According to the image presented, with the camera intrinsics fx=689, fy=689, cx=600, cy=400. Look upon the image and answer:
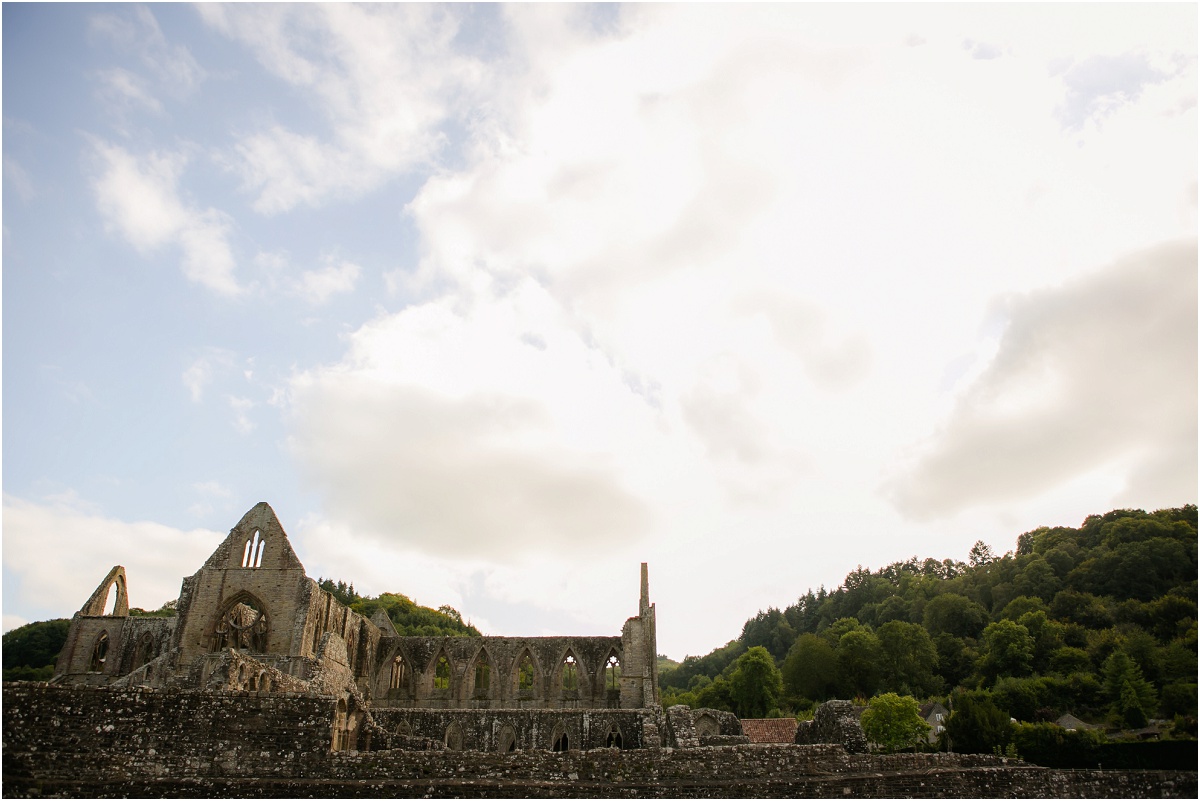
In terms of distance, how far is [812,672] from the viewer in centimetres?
7556

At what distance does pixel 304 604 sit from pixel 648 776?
2120 cm

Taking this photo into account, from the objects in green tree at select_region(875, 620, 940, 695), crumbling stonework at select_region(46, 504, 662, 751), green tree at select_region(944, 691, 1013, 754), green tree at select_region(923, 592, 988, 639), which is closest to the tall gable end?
crumbling stonework at select_region(46, 504, 662, 751)

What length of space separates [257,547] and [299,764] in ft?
68.1

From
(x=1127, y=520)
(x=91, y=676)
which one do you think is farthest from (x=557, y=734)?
(x=1127, y=520)

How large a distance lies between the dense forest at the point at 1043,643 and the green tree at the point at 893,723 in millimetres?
10778

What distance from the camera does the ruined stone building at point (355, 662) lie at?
86.2 ft

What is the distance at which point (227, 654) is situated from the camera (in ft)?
63.9

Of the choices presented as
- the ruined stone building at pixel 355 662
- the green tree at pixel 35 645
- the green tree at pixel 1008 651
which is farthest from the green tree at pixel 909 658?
the green tree at pixel 35 645

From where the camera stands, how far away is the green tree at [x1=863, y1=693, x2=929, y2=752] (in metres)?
42.9

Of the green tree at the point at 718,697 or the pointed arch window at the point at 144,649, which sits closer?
the pointed arch window at the point at 144,649

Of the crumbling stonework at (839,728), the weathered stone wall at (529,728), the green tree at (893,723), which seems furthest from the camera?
the green tree at (893,723)

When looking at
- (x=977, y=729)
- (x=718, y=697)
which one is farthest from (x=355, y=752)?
(x=718, y=697)

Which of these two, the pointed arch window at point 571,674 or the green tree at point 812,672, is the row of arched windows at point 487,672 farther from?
the green tree at point 812,672

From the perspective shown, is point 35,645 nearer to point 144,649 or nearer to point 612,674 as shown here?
point 144,649
